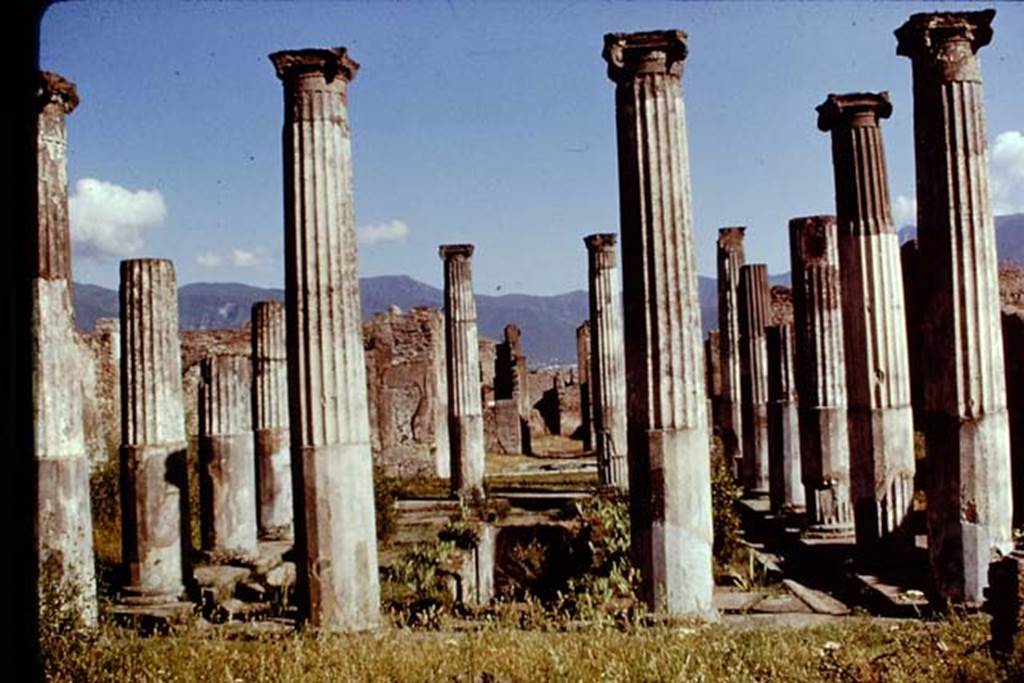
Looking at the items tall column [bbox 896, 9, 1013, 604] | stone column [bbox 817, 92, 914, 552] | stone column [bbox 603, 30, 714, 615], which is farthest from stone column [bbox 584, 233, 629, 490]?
stone column [bbox 603, 30, 714, 615]

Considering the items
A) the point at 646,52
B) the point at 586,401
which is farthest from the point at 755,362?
the point at 586,401

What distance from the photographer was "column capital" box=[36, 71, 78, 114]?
31.1ft

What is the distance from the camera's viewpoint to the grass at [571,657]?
21.6 ft

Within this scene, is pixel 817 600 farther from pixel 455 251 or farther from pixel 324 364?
pixel 455 251

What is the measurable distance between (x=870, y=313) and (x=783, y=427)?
541 cm

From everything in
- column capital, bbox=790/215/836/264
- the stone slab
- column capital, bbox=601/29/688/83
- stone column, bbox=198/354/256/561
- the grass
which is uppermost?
column capital, bbox=601/29/688/83

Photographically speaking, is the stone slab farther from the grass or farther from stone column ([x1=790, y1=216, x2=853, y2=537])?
stone column ([x1=790, y1=216, x2=853, y2=537])

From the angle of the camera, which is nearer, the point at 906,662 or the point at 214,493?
the point at 906,662

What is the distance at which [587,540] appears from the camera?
12.0 m

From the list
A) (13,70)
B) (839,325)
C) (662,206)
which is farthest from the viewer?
(839,325)

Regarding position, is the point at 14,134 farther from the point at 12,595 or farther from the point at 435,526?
the point at 435,526

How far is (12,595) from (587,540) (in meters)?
8.31

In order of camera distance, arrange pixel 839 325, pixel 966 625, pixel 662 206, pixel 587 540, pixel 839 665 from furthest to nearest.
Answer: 1. pixel 839 325
2. pixel 587 540
3. pixel 662 206
4. pixel 966 625
5. pixel 839 665

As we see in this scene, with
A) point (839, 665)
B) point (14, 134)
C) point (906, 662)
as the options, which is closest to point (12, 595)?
point (14, 134)
